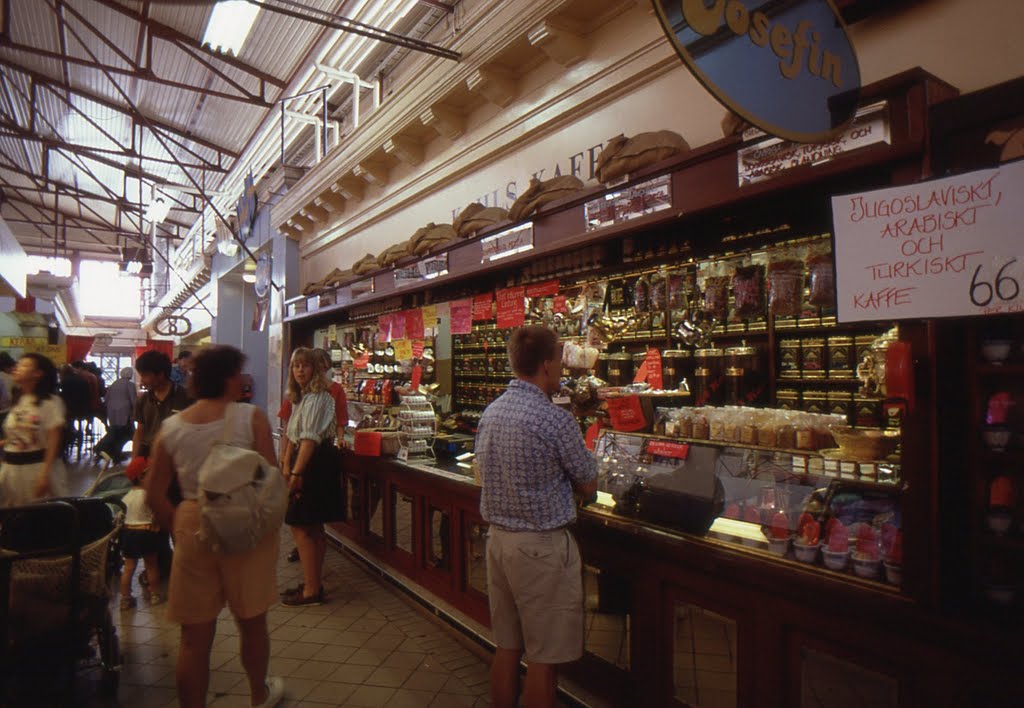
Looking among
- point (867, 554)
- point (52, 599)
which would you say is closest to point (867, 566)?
point (867, 554)

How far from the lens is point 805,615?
215cm

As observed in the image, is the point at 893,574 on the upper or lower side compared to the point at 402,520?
upper

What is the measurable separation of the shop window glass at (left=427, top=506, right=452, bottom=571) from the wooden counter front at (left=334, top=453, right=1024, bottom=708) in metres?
0.41

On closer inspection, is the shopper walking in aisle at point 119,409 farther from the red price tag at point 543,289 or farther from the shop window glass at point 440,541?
the red price tag at point 543,289

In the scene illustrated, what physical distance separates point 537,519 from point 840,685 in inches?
47.9

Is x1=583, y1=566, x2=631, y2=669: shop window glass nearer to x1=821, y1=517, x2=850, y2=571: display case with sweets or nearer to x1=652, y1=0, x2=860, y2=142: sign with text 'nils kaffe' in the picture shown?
x1=821, y1=517, x2=850, y2=571: display case with sweets

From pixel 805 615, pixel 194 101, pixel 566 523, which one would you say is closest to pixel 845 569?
pixel 805 615

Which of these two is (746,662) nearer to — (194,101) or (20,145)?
(194,101)

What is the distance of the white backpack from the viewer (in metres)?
2.47

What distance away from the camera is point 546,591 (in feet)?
7.77

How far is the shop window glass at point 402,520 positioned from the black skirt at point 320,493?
0.49 metres

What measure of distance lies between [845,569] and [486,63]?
4.36m

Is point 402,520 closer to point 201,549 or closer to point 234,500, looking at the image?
point 201,549

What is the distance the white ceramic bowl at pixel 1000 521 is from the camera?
1862 millimetres
